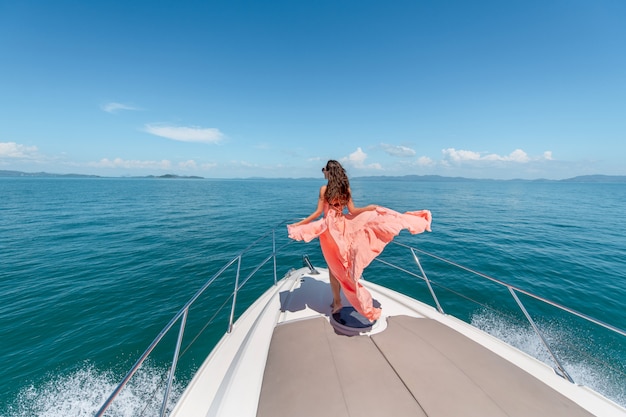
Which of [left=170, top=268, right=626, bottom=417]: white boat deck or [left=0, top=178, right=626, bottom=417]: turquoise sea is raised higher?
[left=170, top=268, right=626, bottom=417]: white boat deck

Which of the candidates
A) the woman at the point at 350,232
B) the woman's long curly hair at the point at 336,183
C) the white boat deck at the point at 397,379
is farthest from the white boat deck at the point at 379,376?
the woman's long curly hair at the point at 336,183

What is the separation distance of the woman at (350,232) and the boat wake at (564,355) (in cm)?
383

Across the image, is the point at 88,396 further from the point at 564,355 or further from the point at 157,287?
the point at 564,355

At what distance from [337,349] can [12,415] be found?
6202 mm

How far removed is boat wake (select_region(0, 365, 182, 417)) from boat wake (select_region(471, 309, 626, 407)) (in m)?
7.41

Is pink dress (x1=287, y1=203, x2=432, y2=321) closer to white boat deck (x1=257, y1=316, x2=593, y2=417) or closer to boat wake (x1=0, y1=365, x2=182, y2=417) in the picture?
white boat deck (x1=257, y1=316, x2=593, y2=417)

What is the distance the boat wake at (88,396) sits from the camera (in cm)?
393

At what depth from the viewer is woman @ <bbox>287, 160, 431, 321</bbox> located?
2.80 meters

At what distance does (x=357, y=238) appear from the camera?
292cm

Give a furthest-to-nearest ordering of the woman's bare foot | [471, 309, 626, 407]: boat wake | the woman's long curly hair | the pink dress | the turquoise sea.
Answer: the turquoise sea < [471, 309, 626, 407]: boat wake < the woman's bare foot < the woman's long curly hair < the pink dress

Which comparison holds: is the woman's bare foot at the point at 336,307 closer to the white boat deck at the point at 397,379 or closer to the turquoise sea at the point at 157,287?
→ the white boat deck at the point at 397,379

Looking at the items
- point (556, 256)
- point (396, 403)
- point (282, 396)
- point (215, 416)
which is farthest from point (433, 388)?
point (556, 256)

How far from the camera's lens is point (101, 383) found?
452 cm

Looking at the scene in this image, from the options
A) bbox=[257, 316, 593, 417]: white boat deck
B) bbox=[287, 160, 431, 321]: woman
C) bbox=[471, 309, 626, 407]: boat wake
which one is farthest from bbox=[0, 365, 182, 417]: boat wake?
bbox=[471, 309, 626, 407]: boat wake
